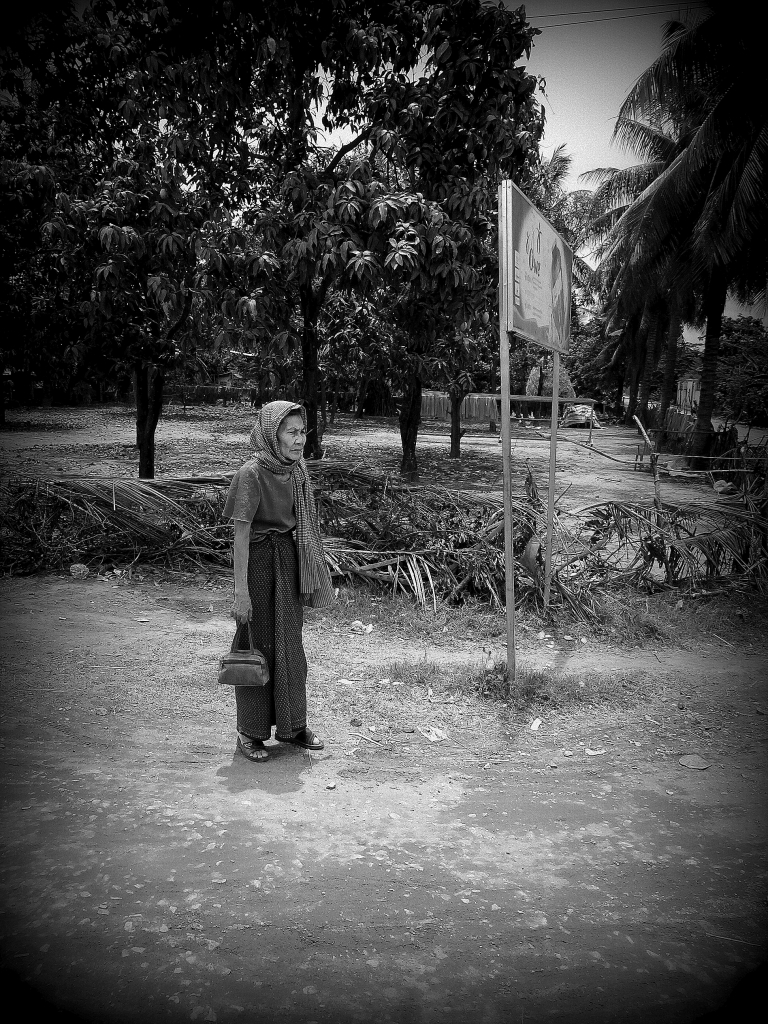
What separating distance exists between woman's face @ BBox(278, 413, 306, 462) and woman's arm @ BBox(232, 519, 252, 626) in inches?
14.4

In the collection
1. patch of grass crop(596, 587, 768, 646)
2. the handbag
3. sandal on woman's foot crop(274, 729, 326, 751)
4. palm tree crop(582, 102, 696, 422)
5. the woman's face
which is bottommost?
sandal on woman's foot crop(274, 729, 326, 751)

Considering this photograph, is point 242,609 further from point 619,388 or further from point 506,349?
point 619,388

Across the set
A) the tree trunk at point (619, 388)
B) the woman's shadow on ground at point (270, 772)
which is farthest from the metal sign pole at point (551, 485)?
the tree trunk at point (619, 388)

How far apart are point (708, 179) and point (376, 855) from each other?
18.3 m

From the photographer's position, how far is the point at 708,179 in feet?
55.0

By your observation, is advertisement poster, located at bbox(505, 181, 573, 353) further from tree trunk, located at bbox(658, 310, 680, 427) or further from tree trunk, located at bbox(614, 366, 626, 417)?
tree trunk, located at bbox(614, 366, 626, 417)

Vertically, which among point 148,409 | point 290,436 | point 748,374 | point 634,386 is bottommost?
point 290,436

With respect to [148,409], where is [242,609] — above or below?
below

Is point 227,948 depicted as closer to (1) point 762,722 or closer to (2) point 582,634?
(1) point 762,722

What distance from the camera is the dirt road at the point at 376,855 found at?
2.07 meters

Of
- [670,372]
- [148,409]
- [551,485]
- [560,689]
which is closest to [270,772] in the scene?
[560,689]

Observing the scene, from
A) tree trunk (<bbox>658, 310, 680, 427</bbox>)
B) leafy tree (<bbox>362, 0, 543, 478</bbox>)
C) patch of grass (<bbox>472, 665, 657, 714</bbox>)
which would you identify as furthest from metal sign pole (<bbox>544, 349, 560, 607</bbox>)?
tree trunk (<bbox>658, 310, 680, 427</bbox>)

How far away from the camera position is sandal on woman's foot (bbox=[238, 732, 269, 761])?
338 centimetres

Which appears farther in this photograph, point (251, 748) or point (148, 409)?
point (148, 409)
